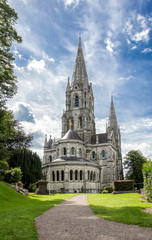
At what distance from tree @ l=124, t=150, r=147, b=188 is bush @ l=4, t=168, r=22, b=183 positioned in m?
31.3

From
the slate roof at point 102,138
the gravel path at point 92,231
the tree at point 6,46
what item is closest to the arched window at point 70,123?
the slate roof at point 102,138

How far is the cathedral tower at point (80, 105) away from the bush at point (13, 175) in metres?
29.5

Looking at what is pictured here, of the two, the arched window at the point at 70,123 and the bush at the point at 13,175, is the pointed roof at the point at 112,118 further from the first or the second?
the bush at the point at 13,175

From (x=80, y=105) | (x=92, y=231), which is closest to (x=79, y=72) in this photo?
(x=80, y=105)

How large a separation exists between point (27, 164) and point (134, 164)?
1105 inches

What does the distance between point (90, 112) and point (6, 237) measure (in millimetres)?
57990

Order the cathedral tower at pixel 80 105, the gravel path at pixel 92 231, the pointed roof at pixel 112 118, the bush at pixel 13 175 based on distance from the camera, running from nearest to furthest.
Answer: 1. the gravel path at pixel 92 231
2. the bush at pixel 13 175
3. the cathedral tower at pixel 80 105
4. the pointed roof at pixel 112 118

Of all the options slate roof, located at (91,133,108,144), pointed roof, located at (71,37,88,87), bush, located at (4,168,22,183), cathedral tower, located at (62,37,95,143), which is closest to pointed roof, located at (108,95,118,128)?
cathedral tower, located at (62,37,95,143)

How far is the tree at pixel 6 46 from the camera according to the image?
18.7 meters

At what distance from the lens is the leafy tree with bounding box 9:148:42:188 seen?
3703 centimetres

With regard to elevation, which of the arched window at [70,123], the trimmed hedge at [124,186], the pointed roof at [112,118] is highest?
the pointed roof at [112,118]

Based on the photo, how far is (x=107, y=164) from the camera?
176ft

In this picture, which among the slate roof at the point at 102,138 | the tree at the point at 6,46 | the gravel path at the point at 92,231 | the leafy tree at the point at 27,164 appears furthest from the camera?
the slate roof at the point at 102,138

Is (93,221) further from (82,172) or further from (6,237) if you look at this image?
(82,172)
